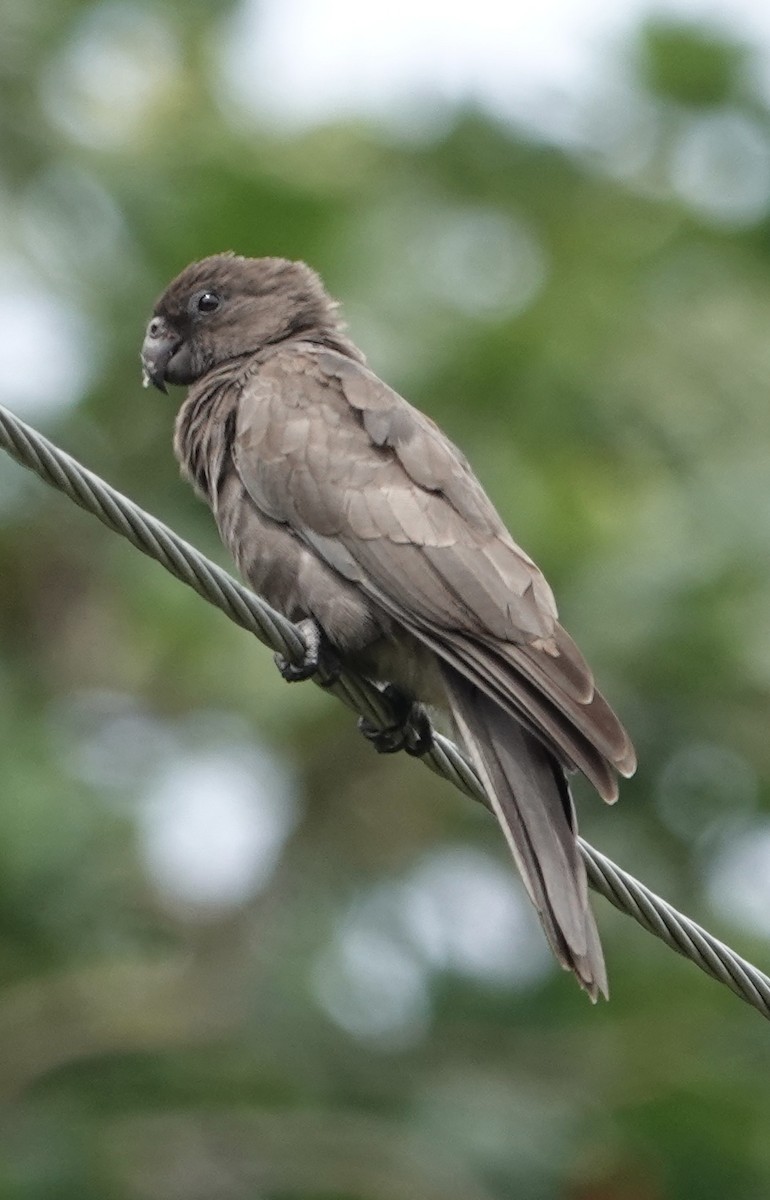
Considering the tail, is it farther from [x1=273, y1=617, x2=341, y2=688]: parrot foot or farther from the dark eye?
the dark eye

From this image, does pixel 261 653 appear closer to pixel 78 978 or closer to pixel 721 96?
pixel 78 978

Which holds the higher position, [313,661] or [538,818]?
[313,661]

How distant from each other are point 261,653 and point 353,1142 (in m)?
2.30

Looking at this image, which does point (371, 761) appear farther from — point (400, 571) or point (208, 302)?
point (400, 571)

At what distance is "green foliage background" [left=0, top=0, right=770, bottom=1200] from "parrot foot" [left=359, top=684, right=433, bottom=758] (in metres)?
3.00

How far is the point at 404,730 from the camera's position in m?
6.50

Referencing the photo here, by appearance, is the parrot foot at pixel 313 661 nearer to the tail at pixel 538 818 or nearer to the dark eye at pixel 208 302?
the tail at pixel 538 818

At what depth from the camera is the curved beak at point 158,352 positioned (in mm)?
7605

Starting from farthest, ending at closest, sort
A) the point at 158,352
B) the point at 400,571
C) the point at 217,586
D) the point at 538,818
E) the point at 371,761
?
the point at 371,761 → the point at 158,352 → the point at 400,571 → the point at 538,818 → the point at 217,586

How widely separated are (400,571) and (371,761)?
492 cm

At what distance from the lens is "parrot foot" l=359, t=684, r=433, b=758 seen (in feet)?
21.2

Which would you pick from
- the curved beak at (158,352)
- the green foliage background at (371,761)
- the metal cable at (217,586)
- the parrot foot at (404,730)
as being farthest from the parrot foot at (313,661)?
the green foliage background at (371,761)

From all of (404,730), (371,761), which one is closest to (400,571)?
(404,730)

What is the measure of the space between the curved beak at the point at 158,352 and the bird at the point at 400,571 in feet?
0.21
